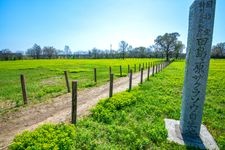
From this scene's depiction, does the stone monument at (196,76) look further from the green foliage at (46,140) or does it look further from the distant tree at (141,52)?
the distant tree at (141,52)

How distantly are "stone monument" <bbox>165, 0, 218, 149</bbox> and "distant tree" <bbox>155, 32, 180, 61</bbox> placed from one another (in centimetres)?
8561

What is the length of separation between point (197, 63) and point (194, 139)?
2.57 meters

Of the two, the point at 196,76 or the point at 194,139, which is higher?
the point at 196,76

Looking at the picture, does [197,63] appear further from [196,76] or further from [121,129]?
[121,129]

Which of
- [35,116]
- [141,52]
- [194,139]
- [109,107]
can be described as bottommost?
[194,139]

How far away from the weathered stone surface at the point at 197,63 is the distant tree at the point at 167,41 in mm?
85611

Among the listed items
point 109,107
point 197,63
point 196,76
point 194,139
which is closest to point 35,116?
point 109,107

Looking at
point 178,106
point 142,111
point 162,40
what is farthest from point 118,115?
point 162,40

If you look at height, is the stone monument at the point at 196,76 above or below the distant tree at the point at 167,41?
below

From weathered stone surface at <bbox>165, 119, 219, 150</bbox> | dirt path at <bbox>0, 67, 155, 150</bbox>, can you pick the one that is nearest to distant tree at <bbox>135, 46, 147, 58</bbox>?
dirt path at <bbox>0, 67, 155, 150</bbox>

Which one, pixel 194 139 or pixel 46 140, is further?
pixel 194 139

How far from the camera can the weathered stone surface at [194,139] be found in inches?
259

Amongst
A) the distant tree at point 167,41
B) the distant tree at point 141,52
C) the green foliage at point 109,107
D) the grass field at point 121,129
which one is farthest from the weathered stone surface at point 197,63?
the distant tree at point 141,52

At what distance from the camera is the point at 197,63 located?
6.96m
